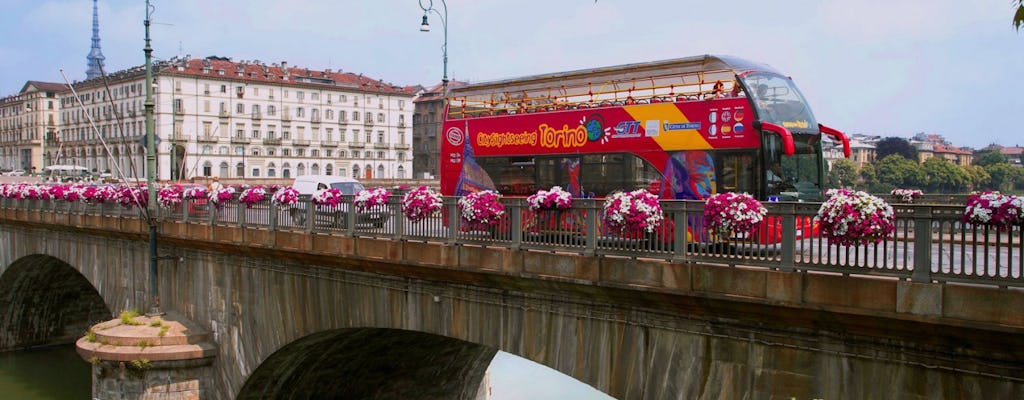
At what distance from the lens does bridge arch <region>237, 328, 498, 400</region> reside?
18.9 meters

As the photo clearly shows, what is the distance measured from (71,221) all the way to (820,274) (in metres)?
23.8

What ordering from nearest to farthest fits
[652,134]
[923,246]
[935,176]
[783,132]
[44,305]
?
[923,246] → [783,132] → [652,134] → [44,305] → [935,176]

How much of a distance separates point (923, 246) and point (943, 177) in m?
41.4

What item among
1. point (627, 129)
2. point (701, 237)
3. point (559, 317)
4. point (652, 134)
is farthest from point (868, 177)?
point (701, 237)

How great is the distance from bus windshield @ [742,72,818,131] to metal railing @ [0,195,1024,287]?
2.10m

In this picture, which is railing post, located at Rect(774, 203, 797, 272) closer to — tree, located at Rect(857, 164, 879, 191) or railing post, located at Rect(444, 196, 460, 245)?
railing post, located at Rect(444, 196, 460, 245)

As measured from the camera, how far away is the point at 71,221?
86.6ft

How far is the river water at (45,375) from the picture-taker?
30.4m

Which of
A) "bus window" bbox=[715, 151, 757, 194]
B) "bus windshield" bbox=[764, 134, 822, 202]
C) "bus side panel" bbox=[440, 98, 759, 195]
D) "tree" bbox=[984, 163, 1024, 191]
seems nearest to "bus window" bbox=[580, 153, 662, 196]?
"bus side panel" bbox=[440, 98, 759, 195]

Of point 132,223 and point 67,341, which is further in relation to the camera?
point 67,341

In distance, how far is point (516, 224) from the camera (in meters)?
12.7

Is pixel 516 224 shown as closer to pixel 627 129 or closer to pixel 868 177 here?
pixel 627 129

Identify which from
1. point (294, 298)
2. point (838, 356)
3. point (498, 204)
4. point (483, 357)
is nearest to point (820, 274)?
point (838, 356)

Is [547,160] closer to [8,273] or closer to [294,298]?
[294,298]
